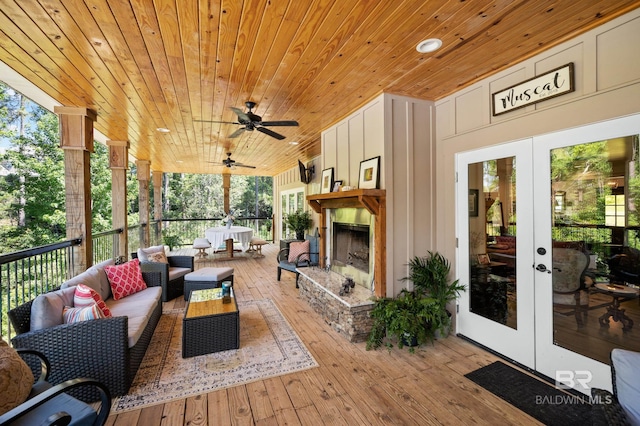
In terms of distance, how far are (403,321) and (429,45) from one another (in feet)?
8.17

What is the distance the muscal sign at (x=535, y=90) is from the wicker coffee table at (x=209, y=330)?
3.33 metres

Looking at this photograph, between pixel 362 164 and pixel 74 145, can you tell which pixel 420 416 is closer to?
pixel 362 164

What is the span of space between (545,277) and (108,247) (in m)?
6.22

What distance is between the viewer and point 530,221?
102 inches

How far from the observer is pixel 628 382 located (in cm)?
133

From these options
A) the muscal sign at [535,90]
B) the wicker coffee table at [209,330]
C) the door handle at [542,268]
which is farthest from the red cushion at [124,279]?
the muscal sign at [535,90]

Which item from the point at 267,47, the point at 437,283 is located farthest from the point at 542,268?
the point at 267,47

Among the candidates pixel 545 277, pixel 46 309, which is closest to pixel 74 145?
pixel 46 309

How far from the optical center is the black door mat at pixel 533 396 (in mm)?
2023

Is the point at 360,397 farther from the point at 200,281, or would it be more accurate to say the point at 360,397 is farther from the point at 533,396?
the point at 200,281

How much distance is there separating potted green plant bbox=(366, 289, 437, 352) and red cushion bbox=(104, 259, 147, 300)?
288cm

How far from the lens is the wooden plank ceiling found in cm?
189

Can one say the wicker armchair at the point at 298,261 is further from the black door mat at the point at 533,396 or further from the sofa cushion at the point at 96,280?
the black door mat at the point at 533,396

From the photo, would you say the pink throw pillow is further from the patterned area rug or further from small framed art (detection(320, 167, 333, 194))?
the patterned area rug
